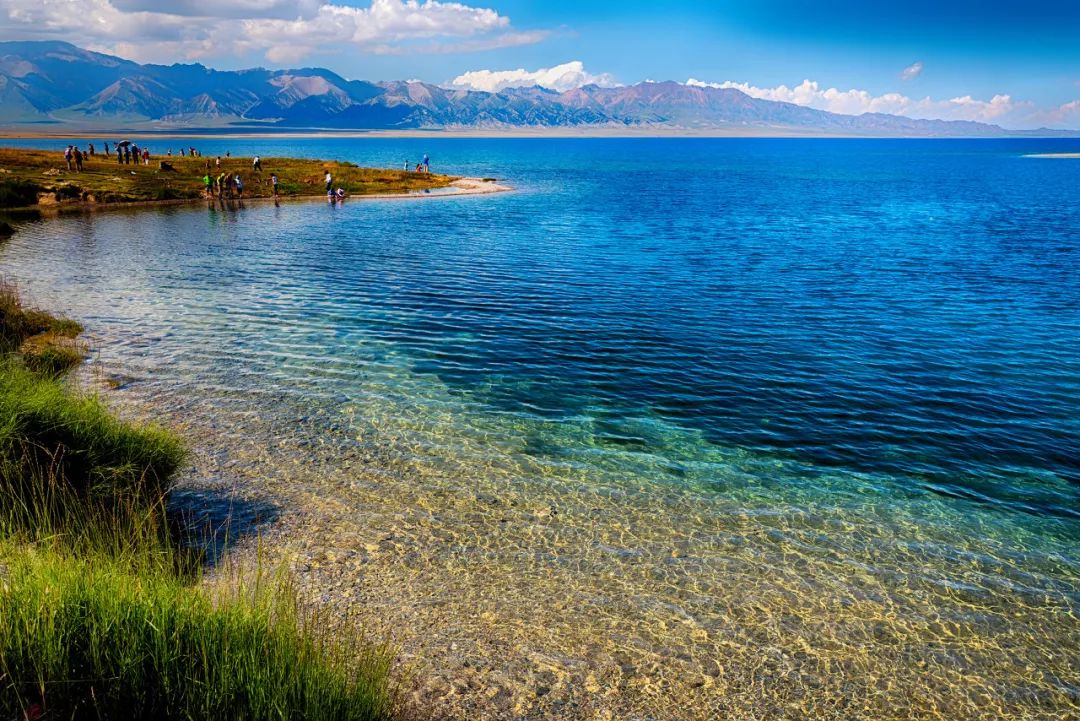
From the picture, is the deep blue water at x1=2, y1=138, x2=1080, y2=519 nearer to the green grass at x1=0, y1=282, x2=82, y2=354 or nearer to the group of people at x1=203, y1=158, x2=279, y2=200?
the green grass at x1=0, y1=282, x2=82, y2=354

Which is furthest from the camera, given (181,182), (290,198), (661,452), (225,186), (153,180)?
(290,198)

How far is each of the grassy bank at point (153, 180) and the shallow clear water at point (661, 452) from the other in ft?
105

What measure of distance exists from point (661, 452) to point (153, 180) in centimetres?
9173

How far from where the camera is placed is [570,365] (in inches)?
1092

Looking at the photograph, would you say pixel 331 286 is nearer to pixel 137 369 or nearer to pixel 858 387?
pixel 137 369

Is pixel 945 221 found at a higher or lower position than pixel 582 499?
higher

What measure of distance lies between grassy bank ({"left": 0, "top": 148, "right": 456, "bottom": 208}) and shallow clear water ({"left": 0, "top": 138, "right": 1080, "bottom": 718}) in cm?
3197

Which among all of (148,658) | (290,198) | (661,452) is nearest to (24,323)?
(148,658)

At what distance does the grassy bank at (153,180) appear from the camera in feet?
240

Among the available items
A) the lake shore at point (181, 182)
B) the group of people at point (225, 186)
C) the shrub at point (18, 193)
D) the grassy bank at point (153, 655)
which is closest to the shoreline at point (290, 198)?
the lake shore at point (181, 182)

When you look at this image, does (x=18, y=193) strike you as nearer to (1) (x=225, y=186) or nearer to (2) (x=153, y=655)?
(1) (x=225, y=186)

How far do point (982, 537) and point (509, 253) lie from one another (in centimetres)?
4276

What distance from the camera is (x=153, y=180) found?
88000mm

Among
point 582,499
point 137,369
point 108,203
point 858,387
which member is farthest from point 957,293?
point 108,203
